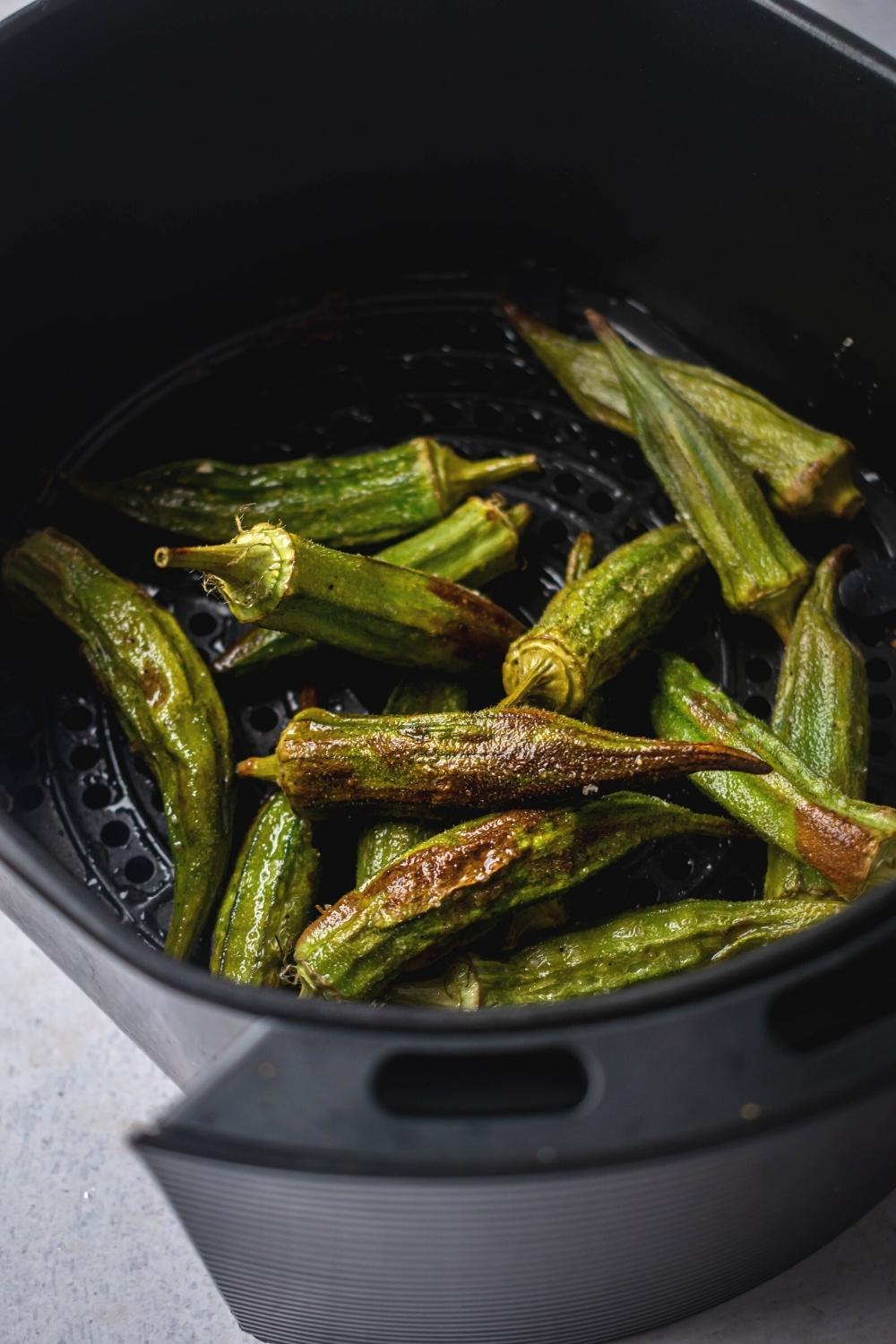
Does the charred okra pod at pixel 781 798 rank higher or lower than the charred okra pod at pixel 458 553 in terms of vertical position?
lower

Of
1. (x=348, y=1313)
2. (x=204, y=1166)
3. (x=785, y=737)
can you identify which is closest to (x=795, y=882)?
(x=785, y=737)

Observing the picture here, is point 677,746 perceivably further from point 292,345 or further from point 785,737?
point 292,345

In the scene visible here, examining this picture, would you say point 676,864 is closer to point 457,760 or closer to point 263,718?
point 457,760

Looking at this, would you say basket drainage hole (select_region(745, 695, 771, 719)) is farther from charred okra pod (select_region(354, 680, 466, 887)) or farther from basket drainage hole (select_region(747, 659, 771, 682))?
charred okra pod (select_region(354, 680, 466, 887))

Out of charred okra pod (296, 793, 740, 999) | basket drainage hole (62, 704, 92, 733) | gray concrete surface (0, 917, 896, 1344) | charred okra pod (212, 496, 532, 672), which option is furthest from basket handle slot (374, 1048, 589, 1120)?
basket drainage hole (62, 704, 92, 733)

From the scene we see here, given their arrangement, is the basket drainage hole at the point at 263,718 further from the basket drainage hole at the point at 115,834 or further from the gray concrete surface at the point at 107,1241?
the gray concrete surface at the point at 107,1241

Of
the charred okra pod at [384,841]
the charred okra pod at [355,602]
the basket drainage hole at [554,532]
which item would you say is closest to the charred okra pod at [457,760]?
the charred okra pod at [384,841]
